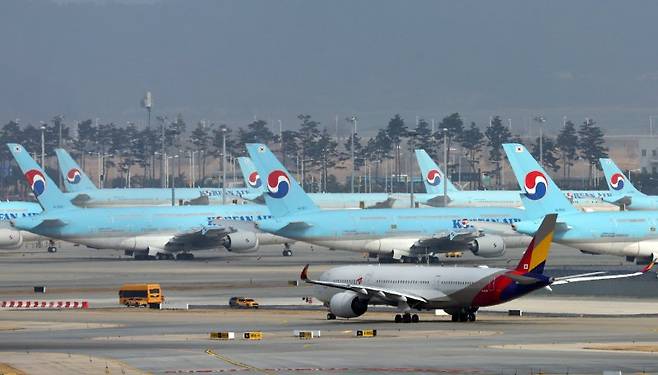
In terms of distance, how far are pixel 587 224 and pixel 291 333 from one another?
159ft

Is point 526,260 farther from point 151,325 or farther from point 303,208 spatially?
point 303,208

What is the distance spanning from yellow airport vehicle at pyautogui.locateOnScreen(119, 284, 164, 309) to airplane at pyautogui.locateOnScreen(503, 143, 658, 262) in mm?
31743

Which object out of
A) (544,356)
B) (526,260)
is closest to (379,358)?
(544,356)

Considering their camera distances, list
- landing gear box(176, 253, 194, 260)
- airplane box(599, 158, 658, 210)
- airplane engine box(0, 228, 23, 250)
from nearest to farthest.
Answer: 1. landing gear box(176, 253, 194, 260)
2. airplane engine box(0, 228, 23, 250)
3. airplane box(599, 158, 658, 210)

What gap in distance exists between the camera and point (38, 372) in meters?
53.6

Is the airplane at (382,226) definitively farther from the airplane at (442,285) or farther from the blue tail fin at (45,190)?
the airplane at (442,285)

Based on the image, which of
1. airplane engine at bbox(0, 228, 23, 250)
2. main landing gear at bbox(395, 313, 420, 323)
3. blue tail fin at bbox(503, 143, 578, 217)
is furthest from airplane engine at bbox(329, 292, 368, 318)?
airplane engine at bbox(0, 228, 23, 250)

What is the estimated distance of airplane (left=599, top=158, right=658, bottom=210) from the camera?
7082 inches

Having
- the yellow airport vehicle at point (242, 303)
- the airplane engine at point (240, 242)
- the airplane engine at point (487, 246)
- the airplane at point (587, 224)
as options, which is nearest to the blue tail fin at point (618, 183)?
the airplane engine at point (487, 246)

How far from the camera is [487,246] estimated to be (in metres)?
129

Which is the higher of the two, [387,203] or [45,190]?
[387,203]

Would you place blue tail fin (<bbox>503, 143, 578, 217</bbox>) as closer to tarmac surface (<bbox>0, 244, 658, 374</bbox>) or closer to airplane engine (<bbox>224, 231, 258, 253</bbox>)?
tarmac surface (<bbox>0, 244, 658, 374</bbox>)

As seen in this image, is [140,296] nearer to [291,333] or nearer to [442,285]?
[442,285]

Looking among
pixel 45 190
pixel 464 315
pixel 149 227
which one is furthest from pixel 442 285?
pixel 45 190
